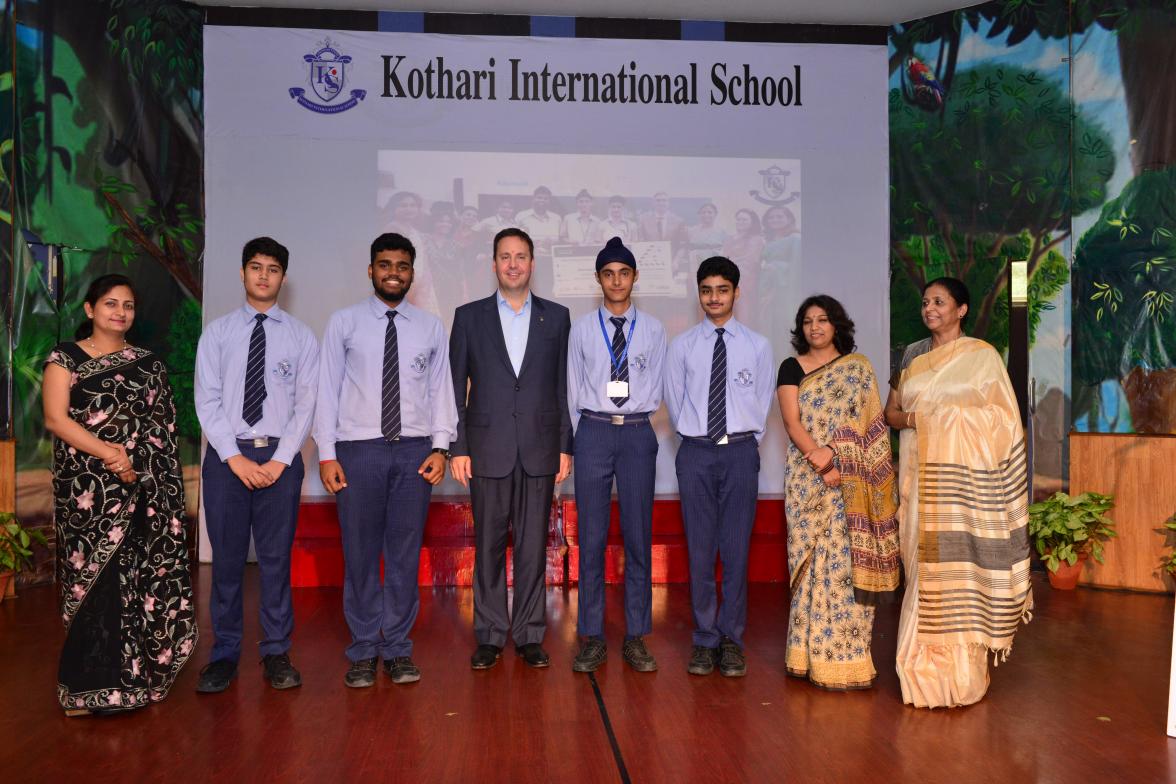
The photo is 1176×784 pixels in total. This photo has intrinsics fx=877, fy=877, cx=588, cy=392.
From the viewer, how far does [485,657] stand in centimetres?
354

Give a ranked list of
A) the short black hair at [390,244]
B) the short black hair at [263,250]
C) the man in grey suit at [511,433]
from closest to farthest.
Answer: the short black hair at [263,250], the short black hair at [390,244], the man in grey suit at [511,433]

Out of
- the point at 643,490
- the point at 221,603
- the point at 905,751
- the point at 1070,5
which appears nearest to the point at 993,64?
the point at 1070,5

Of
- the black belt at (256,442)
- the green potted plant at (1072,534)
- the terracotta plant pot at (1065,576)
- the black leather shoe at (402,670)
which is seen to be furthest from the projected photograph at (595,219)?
the black leather shoe at (402,670)

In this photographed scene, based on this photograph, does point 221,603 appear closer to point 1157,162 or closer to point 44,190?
point 44,190

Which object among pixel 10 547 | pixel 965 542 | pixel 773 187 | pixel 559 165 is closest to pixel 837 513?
pixel 965 542

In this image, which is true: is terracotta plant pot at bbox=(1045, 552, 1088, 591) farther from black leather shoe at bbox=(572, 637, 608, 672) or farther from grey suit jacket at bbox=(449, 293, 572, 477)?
grey suit jacket at bbox=(449, 293, 572, 477)

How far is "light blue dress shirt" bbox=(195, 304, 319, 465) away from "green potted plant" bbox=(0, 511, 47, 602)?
2.27 meters

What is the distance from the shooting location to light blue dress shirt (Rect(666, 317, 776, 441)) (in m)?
3.51

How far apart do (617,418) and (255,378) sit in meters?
1.40

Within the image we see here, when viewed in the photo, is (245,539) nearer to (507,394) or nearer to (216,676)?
(216,676)

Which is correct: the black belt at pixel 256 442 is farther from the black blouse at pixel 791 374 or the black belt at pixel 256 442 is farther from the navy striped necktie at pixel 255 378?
the black blouse at pixel 791 374

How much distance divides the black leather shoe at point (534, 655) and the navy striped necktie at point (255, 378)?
140 centimetres

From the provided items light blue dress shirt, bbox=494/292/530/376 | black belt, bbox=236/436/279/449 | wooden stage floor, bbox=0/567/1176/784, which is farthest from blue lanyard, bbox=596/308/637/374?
black belt, bbox=236/436/279/449

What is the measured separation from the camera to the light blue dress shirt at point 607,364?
355 centimetres
